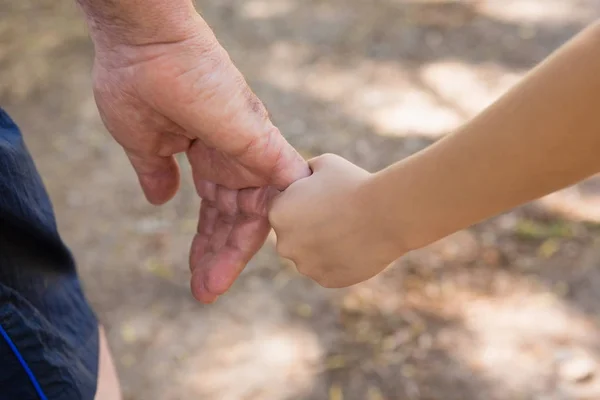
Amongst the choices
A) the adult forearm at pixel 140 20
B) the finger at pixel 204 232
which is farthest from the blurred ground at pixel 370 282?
the adult forearm at pixel 140 20

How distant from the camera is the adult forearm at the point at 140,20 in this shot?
0.78 m

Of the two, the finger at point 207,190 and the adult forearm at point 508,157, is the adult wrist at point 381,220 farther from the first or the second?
the finger at point 207,190

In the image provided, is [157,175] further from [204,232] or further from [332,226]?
[332,226]

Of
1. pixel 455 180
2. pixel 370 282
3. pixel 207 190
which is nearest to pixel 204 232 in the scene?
pixel 207 190

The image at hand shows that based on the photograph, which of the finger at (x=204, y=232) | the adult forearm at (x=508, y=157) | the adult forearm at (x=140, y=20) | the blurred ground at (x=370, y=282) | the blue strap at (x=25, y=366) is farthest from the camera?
the blurred ground at (x=370, y=282)

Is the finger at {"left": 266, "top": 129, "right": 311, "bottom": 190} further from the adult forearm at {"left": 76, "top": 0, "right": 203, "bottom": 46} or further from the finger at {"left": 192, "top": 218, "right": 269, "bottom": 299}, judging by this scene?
the adult forearm at {"left": 76, "top": 0, "right": 203, "bottom": 46}

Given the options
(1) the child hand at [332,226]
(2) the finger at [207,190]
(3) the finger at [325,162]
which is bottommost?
(2) the finger at [207,190]

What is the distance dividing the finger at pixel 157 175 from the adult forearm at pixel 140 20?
0.19 meters

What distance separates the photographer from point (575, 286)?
1.49 m

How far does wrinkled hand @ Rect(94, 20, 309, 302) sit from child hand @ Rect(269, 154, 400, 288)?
0.16 ft

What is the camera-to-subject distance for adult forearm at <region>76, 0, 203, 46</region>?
2.55ft

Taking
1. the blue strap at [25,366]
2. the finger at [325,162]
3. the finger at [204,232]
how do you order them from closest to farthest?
the blue strap at [25,366] < the finger at [325,162] < the finger at [204,232]

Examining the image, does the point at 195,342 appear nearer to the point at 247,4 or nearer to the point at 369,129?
the point at 369,129

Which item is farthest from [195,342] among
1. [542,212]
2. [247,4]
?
[247,4]
